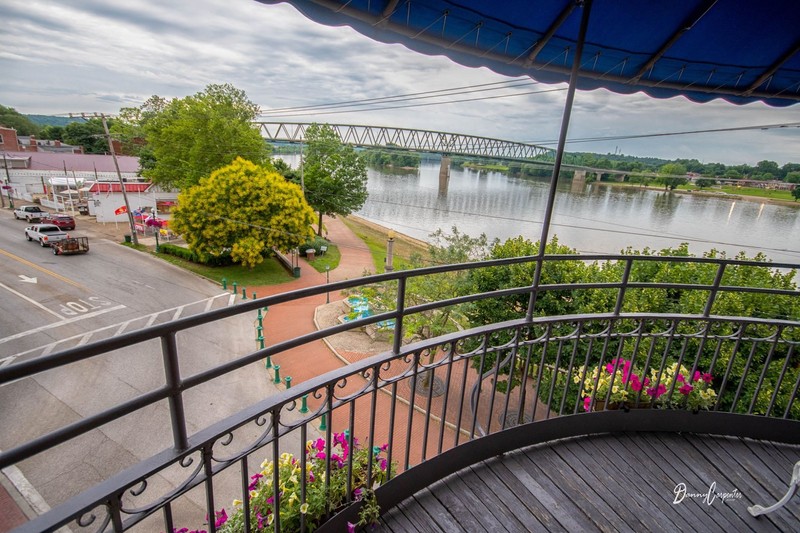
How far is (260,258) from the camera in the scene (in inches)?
605

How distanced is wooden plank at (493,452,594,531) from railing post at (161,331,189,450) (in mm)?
1642

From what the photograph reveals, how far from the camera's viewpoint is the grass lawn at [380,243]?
63.9 feet

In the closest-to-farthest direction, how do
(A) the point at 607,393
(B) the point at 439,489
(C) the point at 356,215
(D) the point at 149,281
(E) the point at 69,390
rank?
1. (B) the point at 439,489
2. (A) the point at 607,393
3. (E) the point at 69,390
4. (D) the point at 149,281
5. (C) the point at 356,215

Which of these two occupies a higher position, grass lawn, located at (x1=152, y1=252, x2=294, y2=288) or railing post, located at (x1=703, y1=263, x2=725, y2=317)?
railing post, located at (x1=703, y1=263, x2=725, y2=317)

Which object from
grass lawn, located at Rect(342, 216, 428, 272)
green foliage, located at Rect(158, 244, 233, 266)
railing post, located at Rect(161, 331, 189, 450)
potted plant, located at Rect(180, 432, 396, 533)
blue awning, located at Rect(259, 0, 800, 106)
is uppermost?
blue awning, located at Rect(259, 0, 800, 106)

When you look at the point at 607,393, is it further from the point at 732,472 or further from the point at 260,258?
the point at 260,258

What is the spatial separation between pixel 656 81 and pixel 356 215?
36146mm

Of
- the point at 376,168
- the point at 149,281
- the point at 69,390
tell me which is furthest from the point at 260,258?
the point at 376,168

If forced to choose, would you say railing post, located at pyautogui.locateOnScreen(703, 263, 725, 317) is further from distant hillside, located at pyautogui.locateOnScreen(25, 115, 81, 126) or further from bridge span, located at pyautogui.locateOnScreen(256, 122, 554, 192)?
bridge span, located at pyautogui.locateOnScreen(256, 122, 554, 192)

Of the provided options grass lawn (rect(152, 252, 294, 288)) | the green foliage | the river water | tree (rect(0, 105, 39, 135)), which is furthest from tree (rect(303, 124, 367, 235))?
tree (rect(0, 105, 39, 135))

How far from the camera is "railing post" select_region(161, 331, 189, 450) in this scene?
39.0 inches

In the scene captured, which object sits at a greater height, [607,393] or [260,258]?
[607,393]

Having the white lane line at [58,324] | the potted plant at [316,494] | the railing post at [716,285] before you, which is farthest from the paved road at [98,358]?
the railing post at [716,285]

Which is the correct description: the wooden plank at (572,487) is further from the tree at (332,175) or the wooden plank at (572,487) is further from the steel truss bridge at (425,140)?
the steel truss bridge at (425,140)
